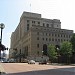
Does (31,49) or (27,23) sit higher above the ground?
(27,23)

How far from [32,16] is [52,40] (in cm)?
3311

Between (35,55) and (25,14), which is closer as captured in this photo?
(35,55)

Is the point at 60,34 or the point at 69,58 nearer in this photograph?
the point at 69,58

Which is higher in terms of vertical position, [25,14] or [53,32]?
[25,14]

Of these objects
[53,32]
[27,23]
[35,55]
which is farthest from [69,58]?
[27,23]

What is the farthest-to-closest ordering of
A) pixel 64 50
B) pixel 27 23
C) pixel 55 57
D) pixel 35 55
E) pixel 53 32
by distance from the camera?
pixel 27 23
pixel 53 32
pixel 35 55
pixel 55 57
pixel 64 50

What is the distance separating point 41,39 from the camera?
15088 cm

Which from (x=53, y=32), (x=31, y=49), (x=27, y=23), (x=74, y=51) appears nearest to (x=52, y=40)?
(x=53, y=32)

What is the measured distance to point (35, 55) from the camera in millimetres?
147125

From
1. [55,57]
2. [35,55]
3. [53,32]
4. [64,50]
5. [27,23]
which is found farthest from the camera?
[27,23]

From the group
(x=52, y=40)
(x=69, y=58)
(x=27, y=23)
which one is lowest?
(x=69, y=58)

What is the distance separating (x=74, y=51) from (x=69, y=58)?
1040cm

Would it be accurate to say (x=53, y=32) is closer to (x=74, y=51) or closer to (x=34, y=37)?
(x=34, y=37)

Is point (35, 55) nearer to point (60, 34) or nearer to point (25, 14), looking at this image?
point (60, 34)
